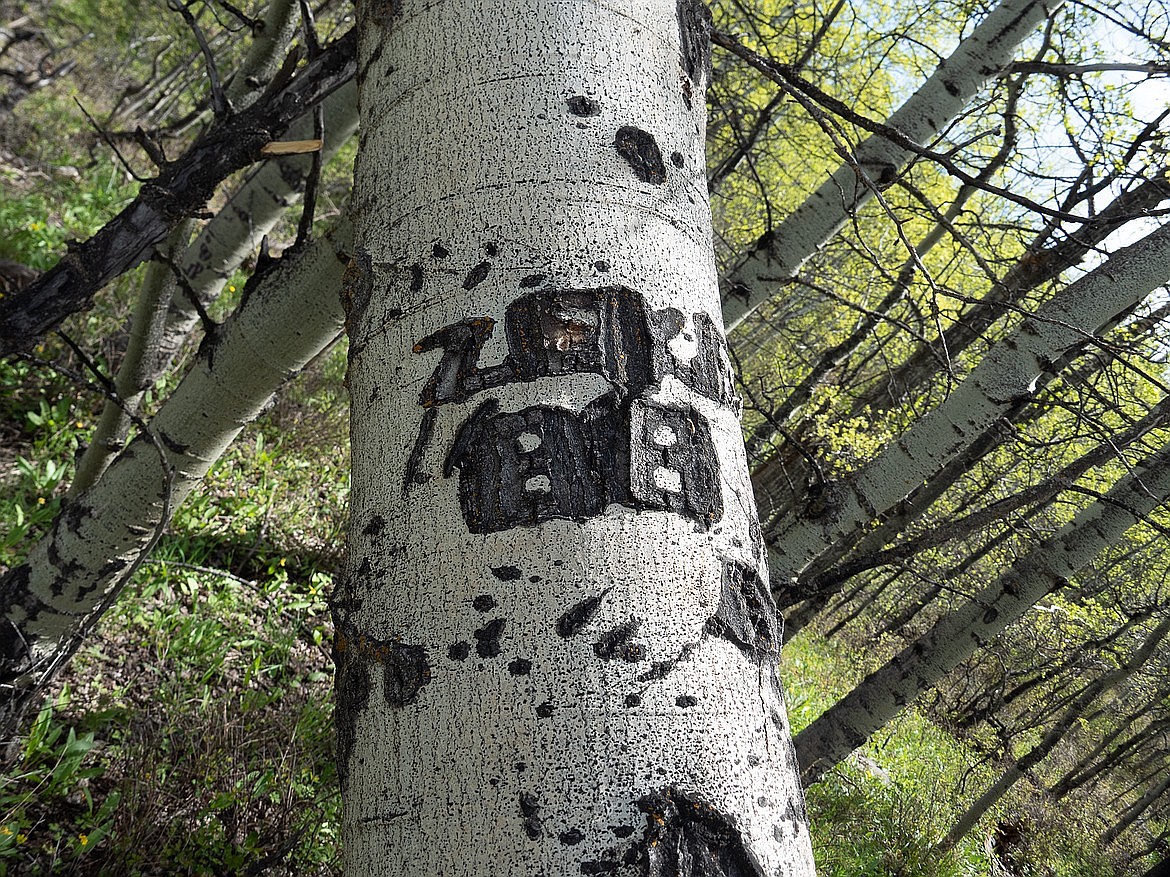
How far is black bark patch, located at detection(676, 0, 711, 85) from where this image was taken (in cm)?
93

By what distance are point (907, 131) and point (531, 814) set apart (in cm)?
260

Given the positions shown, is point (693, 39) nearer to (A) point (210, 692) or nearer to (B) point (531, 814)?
(B) point (531, 814)

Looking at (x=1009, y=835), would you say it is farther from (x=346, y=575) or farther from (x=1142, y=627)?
(x=346, y=575)

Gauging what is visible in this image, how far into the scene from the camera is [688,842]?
52cm

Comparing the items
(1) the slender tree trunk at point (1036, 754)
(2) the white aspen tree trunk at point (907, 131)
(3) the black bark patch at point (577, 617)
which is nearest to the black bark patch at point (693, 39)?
(3) the black bark patch at point (577, 617)

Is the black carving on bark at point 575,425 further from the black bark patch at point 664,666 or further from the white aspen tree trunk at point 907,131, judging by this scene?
the white aspen tree trunk at point 907,131

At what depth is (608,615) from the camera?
23.0 inches

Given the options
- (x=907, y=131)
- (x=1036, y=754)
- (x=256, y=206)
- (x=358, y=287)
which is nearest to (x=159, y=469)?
(x=358, y=287)

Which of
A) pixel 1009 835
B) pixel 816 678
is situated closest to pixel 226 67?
pixel 816 678

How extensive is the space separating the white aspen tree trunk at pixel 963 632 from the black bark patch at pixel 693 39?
2.80m

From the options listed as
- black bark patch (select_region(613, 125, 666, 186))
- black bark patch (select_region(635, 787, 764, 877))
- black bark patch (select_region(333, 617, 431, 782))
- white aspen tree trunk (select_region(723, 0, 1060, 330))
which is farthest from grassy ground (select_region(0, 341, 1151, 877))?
white aspen tree trunk (select_region(723, 0, 1060, 330))

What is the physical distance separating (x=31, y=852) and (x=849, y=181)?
3.36m

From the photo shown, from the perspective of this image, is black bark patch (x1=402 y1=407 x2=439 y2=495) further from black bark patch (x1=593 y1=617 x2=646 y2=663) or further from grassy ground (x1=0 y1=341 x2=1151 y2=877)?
grassy ground (x1=0 y1=341 x2=1151 y2=877)

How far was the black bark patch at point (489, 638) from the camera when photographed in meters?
0.58
